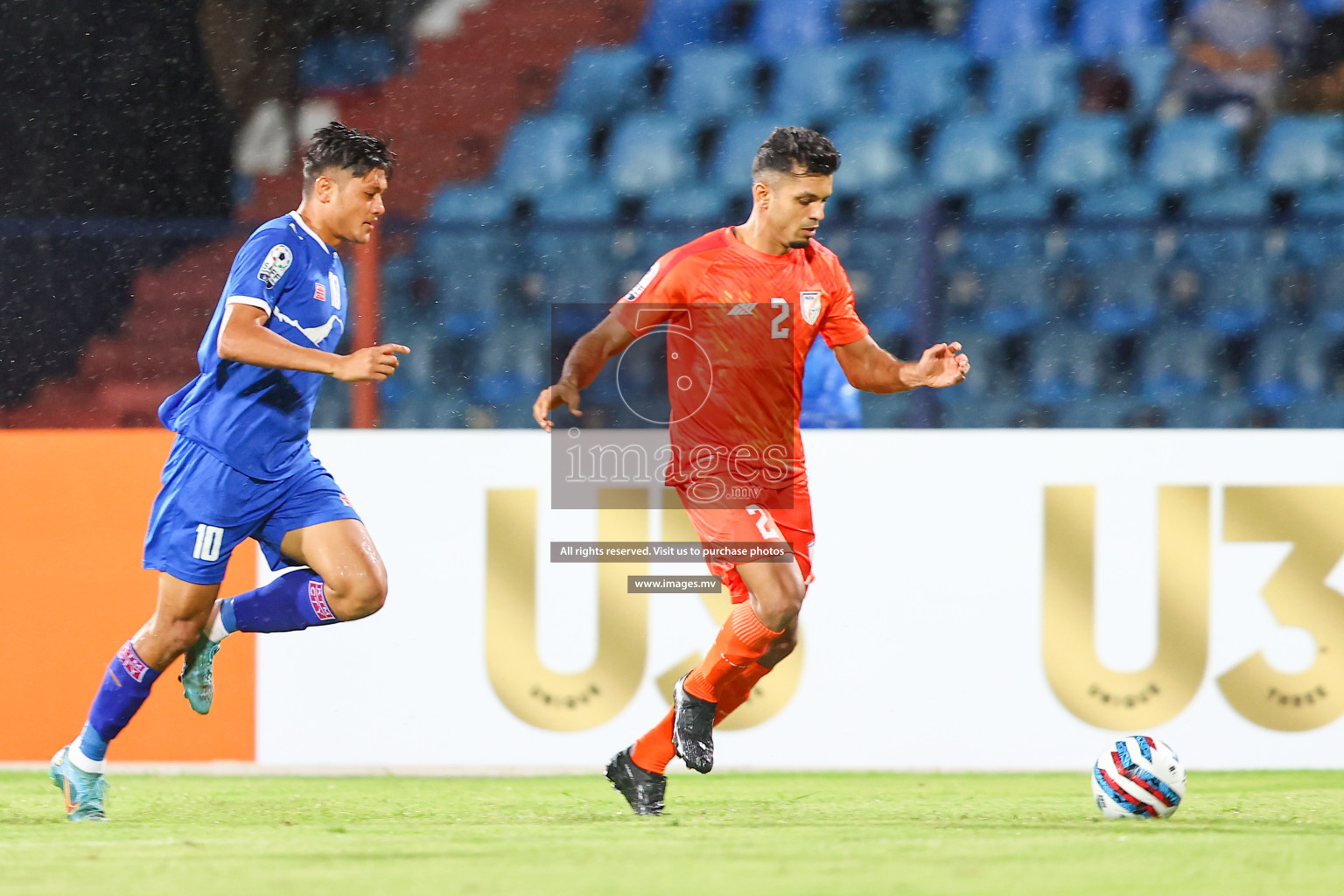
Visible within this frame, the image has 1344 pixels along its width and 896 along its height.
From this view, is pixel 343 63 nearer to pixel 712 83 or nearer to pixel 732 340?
pixel 712 83

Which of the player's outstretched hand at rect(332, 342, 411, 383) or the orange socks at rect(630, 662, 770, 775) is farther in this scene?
the orange socks at rect(630, 662, 770, 775)

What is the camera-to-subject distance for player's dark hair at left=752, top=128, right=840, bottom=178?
13.7 ft

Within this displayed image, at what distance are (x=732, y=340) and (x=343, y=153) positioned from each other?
1.16 metres

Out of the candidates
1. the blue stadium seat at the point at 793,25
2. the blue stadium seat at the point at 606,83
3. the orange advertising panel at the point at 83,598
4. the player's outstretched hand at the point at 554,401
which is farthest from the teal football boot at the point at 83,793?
the blue stadium seat at the point at 793,25

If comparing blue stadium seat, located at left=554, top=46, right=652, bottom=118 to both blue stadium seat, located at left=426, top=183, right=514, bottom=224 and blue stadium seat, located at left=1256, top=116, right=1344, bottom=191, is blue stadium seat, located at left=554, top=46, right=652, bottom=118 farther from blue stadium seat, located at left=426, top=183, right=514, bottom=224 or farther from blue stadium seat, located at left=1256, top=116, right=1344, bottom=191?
blue stadium seat, located at left=1256, top=116, right=1344, bottom=191

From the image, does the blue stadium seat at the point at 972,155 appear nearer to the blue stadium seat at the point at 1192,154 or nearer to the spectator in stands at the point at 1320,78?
the blue stadium seat at the point at 1192,154

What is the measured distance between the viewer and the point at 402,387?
705 cm

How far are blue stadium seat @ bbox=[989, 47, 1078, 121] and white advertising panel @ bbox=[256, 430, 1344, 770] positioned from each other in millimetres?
3705

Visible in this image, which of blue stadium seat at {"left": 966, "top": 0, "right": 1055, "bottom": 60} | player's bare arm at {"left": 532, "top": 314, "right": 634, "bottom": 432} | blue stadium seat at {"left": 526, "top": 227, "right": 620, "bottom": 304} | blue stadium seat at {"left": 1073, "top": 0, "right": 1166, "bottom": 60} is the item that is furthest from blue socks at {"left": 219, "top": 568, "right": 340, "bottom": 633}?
blue stadium seat at {"left": 1073, "top": 0, "right": 1166, "bottom": 60}

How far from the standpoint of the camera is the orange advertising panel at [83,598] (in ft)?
17.5

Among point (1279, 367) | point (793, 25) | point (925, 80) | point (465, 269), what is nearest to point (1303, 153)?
point (1279, 367)

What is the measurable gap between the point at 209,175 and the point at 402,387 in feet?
6.93

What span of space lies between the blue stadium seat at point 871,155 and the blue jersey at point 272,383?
4609 millimetres

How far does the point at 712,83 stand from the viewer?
891 centimetres
